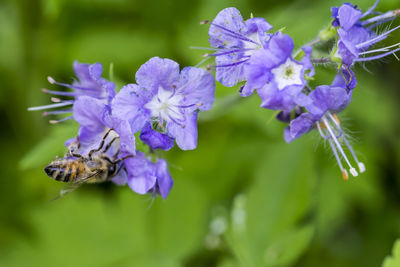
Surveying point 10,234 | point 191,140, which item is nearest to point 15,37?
point 10,234

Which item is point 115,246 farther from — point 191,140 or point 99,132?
point 191,140

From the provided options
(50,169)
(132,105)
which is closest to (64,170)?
(50,169)

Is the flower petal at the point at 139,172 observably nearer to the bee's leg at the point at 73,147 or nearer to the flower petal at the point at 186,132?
the flower petal at the point at 186,132

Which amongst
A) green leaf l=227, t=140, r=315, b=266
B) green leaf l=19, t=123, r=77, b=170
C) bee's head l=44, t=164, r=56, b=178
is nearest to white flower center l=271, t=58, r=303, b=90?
bee's head l=44, t=164, r=56, b=178

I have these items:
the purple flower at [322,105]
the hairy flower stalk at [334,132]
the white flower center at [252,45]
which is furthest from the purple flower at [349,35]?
the white flower center at [252,45]

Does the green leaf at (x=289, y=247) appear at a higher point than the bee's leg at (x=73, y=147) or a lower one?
lower

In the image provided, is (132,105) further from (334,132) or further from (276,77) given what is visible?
(334,132)

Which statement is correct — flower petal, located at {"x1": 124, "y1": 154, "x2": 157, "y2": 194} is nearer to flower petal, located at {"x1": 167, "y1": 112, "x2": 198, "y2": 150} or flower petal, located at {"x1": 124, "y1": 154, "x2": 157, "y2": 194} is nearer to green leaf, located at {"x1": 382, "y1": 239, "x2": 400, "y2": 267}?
flower petal, located at {"x1": 167, "y1": 112, "x2": 198, "y2": 150}
